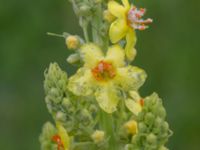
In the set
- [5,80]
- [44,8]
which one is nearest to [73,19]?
[44,8]

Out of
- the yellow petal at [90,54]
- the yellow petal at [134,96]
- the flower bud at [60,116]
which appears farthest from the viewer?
the yellow petal at [134,96]

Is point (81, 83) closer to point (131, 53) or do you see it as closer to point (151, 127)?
point (131, 53)

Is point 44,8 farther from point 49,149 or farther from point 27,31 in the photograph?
point 49,149

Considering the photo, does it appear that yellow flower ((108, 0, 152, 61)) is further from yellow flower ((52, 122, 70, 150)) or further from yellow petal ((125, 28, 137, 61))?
yellow flower ((52, 122, 70, 150))

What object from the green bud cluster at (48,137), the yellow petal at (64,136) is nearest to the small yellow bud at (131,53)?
the yellow petal at (64,136)

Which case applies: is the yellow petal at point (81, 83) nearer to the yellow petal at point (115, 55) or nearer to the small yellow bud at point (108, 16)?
the yellow petal at point (115, 55)
